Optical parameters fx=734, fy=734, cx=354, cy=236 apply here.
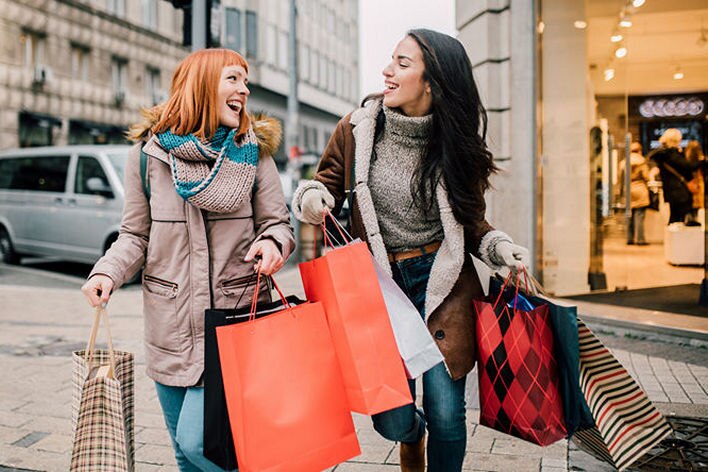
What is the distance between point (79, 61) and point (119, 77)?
2.09 meters

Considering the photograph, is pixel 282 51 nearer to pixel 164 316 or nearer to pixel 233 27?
pixel 233 27

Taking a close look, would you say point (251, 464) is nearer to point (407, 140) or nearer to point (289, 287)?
point (407, 140)

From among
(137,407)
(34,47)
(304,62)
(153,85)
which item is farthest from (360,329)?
(304,62)

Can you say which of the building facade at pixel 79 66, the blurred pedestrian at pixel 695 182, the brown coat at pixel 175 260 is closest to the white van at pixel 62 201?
the blurred pedestrian at pixel 695 182

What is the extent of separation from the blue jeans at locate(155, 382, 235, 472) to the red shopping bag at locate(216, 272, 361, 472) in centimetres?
31

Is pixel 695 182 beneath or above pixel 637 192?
above

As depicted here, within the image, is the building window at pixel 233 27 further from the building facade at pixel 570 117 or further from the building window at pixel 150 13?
the building facade at pixel 570 117

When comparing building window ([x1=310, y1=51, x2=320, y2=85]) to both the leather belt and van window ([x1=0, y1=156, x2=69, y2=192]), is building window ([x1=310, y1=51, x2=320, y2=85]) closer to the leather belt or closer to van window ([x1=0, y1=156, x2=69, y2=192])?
van window ([x1=0, y1=156, x2=69, y2=192])

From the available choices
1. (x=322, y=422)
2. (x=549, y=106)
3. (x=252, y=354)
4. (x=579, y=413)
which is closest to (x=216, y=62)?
(x=252, y=354)

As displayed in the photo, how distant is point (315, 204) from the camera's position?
8.18 feet

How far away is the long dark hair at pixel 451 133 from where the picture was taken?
102 inches

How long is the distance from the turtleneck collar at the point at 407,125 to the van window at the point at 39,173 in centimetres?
911

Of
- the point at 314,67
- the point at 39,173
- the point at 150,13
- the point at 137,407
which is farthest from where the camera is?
the point at 314,67

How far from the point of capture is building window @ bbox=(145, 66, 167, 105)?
27.7 metres
